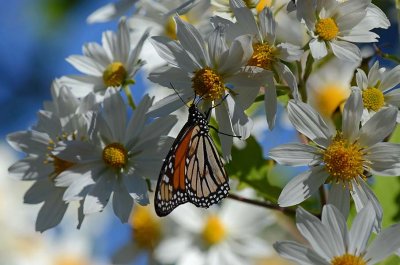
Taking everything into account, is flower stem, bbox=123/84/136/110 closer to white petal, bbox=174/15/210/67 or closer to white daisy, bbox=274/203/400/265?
white petal, bbox=174/15/210/67

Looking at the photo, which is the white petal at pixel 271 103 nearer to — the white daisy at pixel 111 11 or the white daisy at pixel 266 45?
the white daisy at pixel 266 45

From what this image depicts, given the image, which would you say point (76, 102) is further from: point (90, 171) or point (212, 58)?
point (212, 58)

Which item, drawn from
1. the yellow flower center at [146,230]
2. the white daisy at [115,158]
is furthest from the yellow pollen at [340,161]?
the yellow flower center at [146,230]

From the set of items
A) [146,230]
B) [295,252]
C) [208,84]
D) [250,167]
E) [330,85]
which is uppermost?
[208,84]

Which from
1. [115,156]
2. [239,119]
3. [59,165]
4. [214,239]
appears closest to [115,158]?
[115,156]

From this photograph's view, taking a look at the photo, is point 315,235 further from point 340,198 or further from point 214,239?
point 214,239

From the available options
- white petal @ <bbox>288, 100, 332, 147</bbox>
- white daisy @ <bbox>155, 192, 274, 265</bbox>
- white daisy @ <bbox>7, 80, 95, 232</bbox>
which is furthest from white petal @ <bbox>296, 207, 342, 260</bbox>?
white daisy @ <bbox>155, 192, 274, 265</bbox>
